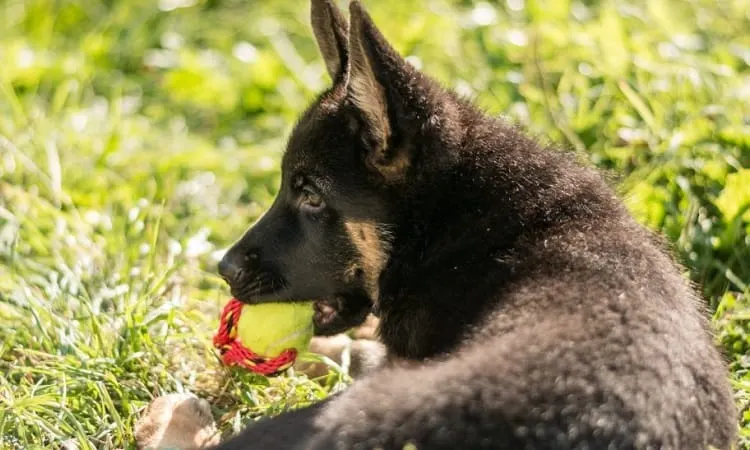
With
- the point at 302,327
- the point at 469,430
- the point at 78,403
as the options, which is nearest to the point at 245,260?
the point at 302,327

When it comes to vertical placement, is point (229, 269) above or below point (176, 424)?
above

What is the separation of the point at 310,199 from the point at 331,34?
2.34 ft

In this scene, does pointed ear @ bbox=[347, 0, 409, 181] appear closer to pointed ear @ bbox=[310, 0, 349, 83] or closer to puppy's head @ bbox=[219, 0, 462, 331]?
puppy's head @ bbox=[219, 0, 462, 331]

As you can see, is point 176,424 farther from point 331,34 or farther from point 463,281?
A: point 331,34

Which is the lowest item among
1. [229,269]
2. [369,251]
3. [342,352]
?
[342,352]

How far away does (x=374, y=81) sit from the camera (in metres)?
4.75

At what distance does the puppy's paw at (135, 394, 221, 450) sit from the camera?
486 centimetres

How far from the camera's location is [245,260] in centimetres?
536

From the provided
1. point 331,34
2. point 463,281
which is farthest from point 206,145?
point 463,281

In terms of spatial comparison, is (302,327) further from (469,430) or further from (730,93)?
(730,93)

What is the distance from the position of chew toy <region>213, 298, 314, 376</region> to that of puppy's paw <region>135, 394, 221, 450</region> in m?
0.35

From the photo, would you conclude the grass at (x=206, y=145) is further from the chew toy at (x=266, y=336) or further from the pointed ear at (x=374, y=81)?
the pointed ear at (x=374, y=81)

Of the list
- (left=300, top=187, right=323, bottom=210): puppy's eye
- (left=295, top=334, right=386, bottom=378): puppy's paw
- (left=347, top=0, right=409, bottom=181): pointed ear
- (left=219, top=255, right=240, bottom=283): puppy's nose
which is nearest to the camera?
(left=347, top=0, right=409, bottom=181): pointed ear

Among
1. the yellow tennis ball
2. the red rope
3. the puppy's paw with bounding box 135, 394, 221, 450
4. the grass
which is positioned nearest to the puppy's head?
the yellow tennis ball
